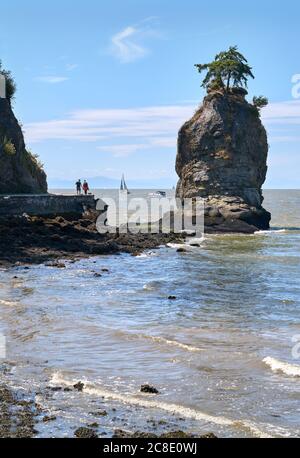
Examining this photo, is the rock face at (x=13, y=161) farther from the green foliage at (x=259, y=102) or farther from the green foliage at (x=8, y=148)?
the green foliage at (x=259, y=102)

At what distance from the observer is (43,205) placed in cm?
4238

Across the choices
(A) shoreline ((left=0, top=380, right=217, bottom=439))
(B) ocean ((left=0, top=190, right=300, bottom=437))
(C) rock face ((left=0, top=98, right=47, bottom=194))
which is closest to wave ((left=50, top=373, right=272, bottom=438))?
(B) ocean ((left=0, top=190, right=300, bottom=437))

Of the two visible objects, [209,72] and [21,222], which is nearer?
[21,222]

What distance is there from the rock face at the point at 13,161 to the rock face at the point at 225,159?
56.2ft

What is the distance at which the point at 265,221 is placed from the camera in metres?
61.7

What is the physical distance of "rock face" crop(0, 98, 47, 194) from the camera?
1837 inches

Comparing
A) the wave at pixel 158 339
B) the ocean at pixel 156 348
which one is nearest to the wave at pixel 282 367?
the ocean at pixel 156 348

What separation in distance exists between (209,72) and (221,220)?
17.0m

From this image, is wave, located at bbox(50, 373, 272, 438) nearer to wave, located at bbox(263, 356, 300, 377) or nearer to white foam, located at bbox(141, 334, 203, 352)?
wave, located at bbox(263, 356, 300, 377)

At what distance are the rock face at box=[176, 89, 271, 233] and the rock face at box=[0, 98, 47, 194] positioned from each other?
17145mm

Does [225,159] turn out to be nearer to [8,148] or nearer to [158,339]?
[8,148]

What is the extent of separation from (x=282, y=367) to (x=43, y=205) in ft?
101
